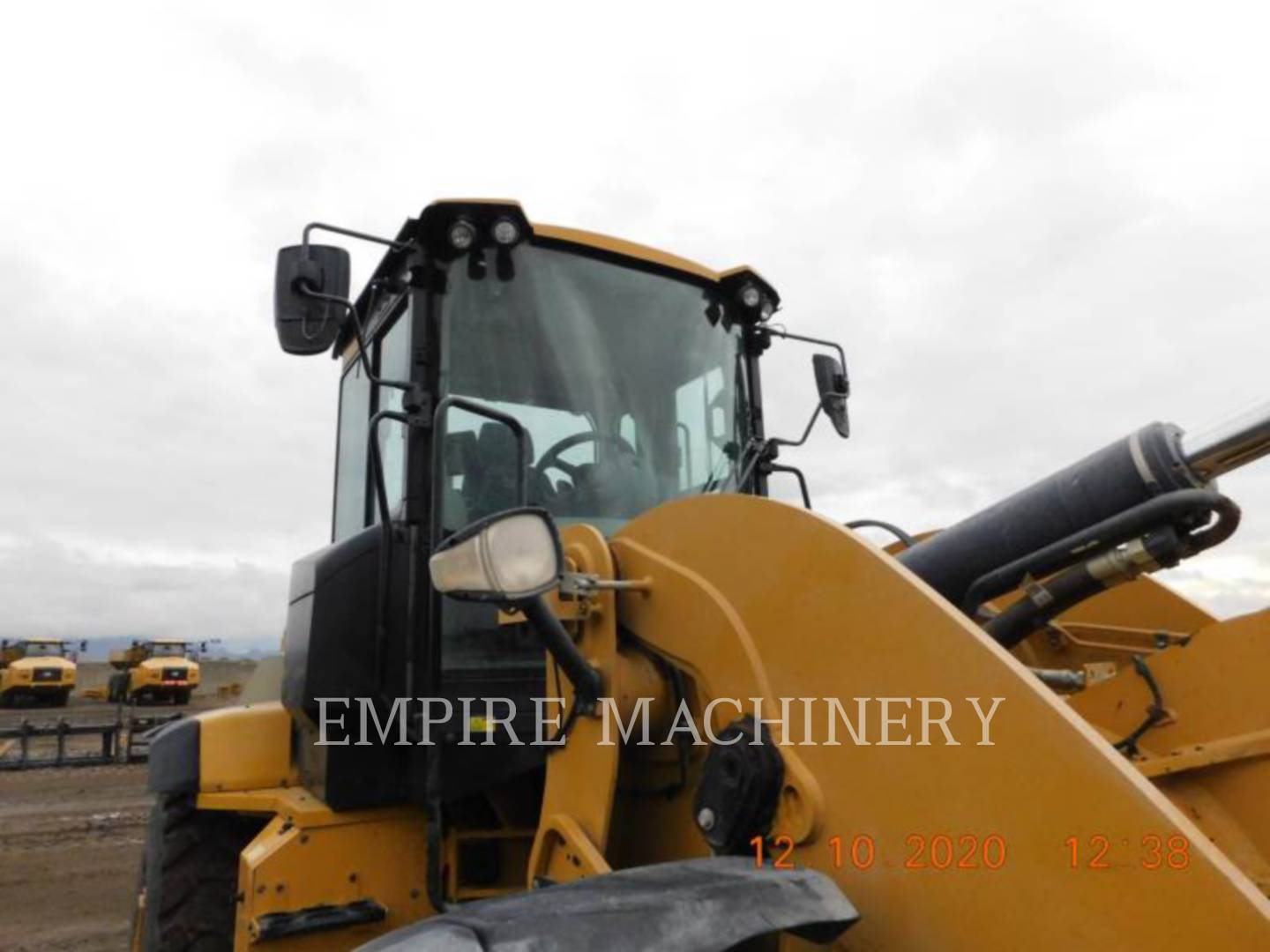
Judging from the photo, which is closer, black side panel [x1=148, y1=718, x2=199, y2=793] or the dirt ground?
black side panel [x1=148, y1=718, x2=199, y2=793]

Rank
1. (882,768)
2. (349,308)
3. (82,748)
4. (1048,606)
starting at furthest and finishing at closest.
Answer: (82,748) < (349,308) < (1048,606) < (882,768)

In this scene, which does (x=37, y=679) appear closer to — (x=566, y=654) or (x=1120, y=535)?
(x=566, y=654)

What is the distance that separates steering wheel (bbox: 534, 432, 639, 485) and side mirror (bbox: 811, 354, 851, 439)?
1.11 meters

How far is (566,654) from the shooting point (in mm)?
2113

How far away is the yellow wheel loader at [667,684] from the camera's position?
4.79 feet

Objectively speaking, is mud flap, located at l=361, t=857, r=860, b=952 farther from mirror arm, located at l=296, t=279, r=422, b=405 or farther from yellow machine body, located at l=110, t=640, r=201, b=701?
yellow machine body, located at l=110, t=640, r=201, b=701

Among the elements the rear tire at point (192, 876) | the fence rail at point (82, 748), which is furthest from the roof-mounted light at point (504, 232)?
the fence rail at point (82, 748)

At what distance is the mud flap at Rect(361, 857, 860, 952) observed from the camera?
1359 mm

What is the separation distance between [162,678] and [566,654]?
30701 mm

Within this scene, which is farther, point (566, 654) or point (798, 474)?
point (798, 474)

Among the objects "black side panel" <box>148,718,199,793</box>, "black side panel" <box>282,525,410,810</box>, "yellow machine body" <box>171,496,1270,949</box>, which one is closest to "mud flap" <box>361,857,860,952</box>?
"yellow machine body" <box>171,496,1270,949</box>

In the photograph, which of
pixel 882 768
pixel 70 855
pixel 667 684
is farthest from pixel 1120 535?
pixel 70 855

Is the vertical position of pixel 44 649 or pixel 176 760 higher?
pixel 44 649
